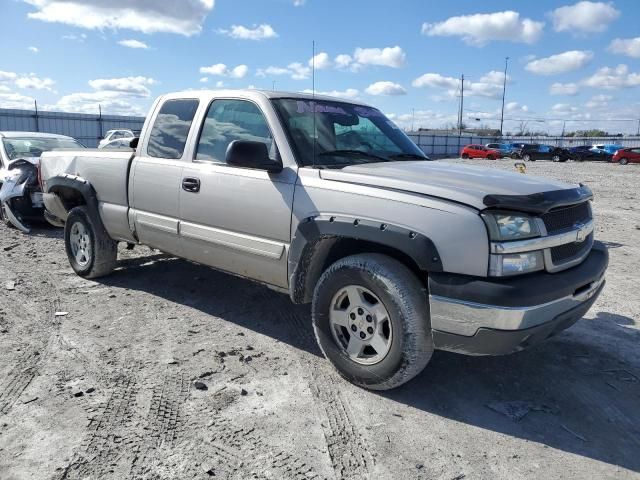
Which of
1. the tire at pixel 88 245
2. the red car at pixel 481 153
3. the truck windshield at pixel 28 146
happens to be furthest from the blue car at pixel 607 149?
the tire at pixel 88 245

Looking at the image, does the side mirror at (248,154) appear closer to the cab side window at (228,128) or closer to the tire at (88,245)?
the cab side window at (228,128)

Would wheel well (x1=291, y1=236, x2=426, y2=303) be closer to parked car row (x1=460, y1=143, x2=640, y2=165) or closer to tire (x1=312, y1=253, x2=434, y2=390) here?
tire (x1=312, y1=253, x2=434, y2=390)

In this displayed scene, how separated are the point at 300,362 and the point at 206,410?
0.89 metres

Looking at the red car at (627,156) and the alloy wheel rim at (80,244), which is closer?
the alloy wheel rim at (80,244)

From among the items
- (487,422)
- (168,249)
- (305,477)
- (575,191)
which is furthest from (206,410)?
(575,191)

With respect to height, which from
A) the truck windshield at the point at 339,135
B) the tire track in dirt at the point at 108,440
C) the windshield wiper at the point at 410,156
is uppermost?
the truck windshield at the point at 339,135

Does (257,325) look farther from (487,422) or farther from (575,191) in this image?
(575,191)

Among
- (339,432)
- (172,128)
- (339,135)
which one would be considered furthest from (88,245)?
(339,432)

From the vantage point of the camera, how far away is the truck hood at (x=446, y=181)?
9.88 ft

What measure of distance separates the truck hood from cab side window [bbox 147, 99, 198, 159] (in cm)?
166

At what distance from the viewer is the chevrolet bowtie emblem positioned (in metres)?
3.32

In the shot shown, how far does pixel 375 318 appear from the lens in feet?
10.8

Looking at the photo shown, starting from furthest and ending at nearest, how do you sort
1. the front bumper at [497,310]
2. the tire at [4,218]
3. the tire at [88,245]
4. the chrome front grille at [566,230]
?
the tire at [4,218] → the tire at [88,245] → the chrome front grille at [566,230] → the front bumper at [497,310]

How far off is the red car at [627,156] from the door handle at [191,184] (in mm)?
40307
